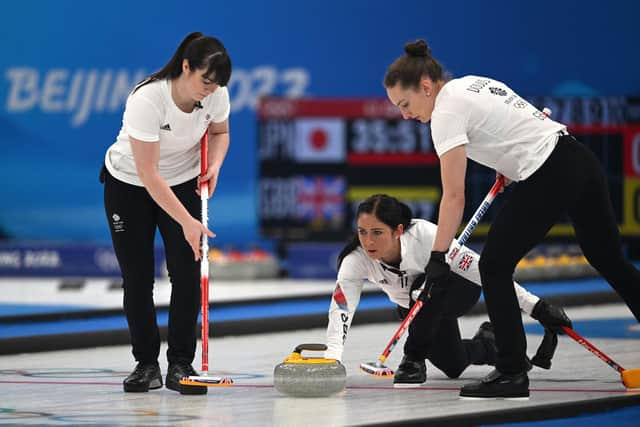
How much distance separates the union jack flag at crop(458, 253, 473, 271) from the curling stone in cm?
68

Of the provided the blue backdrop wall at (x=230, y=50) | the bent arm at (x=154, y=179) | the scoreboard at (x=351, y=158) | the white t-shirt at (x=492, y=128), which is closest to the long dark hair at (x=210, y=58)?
the bent arm at (x=154, y=179)

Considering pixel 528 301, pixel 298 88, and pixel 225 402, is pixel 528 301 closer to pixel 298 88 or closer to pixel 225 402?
pixel 225 402

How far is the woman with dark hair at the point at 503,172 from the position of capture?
4375 millimetres

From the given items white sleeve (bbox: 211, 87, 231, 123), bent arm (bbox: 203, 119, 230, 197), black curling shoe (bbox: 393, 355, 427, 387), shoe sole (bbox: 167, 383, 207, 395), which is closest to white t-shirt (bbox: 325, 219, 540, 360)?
black curling shoe (bbox: 393, 355, 427, 387)

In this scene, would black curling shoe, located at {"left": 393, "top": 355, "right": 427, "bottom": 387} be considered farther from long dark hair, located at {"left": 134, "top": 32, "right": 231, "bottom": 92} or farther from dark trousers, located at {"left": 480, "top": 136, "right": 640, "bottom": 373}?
long dark hair, located at {"left": 134, "top": 32, "right": 231, "bottom": 92}

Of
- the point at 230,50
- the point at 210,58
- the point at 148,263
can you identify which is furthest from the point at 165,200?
the point at 230,50

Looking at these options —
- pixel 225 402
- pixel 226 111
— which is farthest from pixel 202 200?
pixel 225 402

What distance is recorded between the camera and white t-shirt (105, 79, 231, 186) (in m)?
4.62

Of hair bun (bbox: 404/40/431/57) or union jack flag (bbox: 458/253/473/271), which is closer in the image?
hair bun (bbox: 404/40/431/57)

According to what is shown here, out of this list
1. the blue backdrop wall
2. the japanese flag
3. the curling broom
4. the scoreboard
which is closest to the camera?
the curling broom

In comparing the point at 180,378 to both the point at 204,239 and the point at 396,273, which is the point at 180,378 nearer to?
the point at 204,239

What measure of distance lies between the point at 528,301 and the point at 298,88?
8.17 m

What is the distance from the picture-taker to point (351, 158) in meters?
10.8

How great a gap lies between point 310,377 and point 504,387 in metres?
0.67
